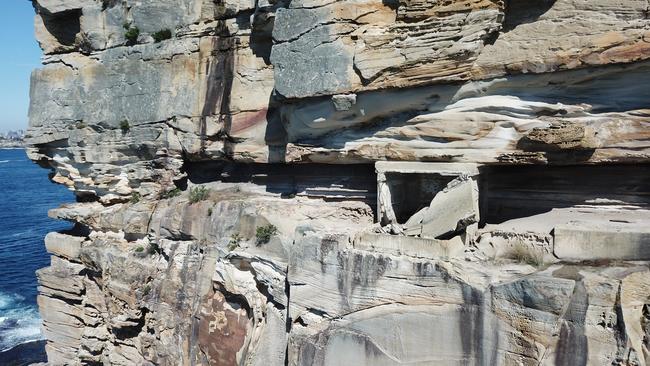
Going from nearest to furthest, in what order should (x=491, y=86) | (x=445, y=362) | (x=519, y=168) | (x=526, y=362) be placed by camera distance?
(x=526, y=362)
(x=445, y=362)
(x=491, y=86)
(x=519, y=168)

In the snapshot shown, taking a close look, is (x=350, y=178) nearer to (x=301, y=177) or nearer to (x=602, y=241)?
(x=301, y=177)

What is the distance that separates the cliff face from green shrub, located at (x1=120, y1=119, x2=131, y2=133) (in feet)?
0.12

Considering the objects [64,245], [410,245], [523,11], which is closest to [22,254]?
[64,245]

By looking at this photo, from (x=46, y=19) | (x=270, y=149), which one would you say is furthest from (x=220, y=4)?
(x=46, y=19)

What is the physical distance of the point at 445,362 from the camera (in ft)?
27.9

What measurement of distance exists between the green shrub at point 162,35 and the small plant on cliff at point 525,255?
9.45 m

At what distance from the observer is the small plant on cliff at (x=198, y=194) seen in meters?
12.8

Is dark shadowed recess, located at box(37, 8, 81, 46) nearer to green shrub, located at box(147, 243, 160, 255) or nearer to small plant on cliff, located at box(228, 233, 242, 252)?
green shrub, located at box(147, 243, 160, 255)

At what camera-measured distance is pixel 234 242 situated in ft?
38.2

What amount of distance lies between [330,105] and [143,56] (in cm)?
569

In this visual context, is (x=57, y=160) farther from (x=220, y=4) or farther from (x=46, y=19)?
(x=220, y=4)

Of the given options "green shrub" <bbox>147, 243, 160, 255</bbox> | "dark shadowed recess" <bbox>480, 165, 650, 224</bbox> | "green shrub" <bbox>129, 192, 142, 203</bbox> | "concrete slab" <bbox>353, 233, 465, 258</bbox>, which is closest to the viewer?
"concrete slab" <bbox>353, 233, 465, 258</bbox>

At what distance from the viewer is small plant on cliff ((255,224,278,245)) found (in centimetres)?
1110

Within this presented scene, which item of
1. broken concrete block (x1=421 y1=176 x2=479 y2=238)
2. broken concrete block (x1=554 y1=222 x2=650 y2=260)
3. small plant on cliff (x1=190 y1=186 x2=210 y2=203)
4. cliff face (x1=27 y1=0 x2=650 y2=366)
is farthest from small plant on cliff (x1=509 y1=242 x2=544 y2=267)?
small plant on cliff (x1=190 y1=186 x2=210 y2=203)
